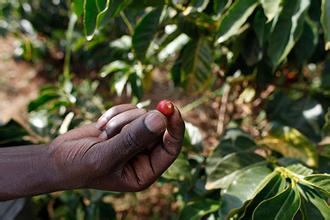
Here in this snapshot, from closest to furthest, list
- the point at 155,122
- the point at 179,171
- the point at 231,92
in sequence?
the point at 155,122
the point at 179,171
the point at 231,92

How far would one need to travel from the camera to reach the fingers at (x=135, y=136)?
71 cm

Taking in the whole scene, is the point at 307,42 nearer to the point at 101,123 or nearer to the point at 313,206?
the point at 313,206

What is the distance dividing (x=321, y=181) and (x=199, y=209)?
35 centimetres

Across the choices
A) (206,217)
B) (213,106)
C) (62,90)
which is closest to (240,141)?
(206,217)

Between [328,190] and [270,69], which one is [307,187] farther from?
[270,69]

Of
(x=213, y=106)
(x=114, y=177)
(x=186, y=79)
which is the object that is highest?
(x=114, y=177)

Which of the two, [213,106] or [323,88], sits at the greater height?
[323,88]

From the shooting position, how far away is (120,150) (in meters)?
0.72

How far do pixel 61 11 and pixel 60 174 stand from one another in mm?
2006

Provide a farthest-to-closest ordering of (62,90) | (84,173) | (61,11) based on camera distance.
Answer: (61,11)
(62,90)
(84,173)

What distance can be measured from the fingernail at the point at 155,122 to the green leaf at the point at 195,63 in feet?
1.59

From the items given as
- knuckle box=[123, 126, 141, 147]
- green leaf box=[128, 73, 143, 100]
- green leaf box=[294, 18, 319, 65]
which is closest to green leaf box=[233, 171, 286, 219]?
knuckle box=[123, 126, 141, 147]

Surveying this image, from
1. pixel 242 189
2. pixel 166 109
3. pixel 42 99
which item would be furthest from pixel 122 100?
pixel 166 109

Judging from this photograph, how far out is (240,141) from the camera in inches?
44.2
